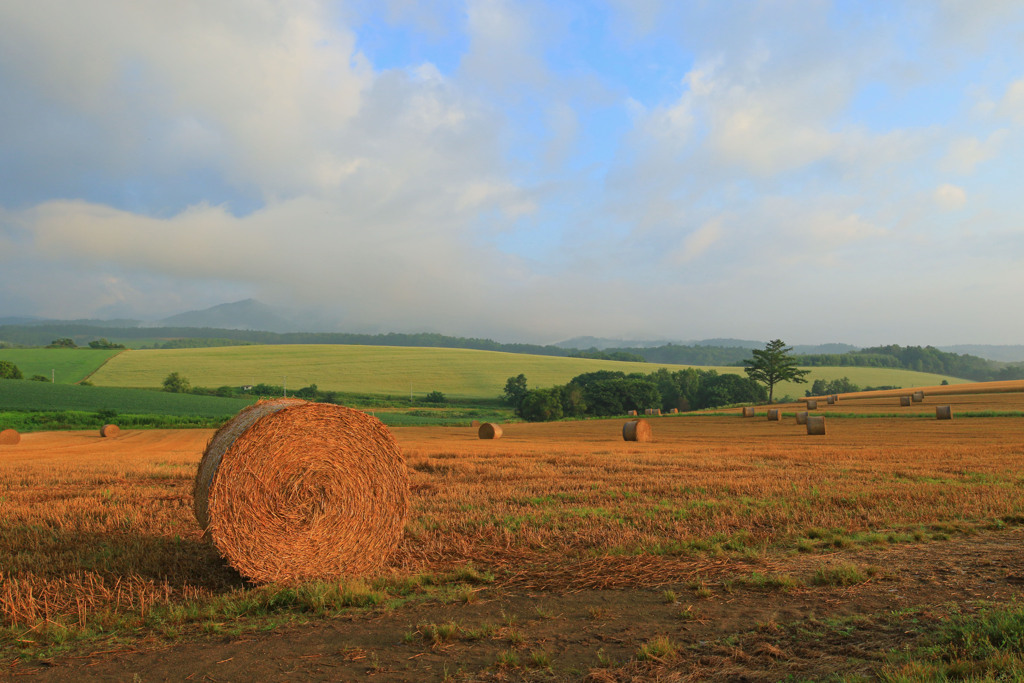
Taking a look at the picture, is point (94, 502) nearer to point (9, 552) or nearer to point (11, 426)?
point (9, 552)

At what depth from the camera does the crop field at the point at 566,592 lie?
445 cm

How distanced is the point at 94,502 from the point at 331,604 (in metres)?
6.98

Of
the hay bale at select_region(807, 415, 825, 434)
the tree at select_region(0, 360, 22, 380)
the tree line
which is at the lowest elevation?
the tree line

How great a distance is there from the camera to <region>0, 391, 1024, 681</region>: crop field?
14.6ft

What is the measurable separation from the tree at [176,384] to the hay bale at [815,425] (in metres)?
66.8

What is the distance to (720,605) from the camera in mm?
5668

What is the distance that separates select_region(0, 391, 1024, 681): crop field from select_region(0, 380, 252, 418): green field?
4233 cm

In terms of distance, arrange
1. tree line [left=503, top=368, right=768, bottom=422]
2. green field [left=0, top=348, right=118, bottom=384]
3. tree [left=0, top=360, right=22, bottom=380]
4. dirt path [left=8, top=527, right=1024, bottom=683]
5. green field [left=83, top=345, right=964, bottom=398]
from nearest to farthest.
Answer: dirt path [left=8, top=527, right=1024, bottom=683], tree [left=0, top=360, right=22, bottom=380], tree line [left=503, top=368, right=768, bottom=422], green field [left=0, top=348, right=118, bottom=384], green field [left=83, top=345, right=964, bottom=398]

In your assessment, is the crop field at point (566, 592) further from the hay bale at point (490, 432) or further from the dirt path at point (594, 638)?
the hay bale at point (490, 432)

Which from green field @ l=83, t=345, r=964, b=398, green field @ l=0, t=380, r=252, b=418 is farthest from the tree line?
A: green field @ l=0, t=380, r=252, b=418

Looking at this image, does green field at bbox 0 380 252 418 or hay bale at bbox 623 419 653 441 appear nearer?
hay bale at bbox 623 419 653 441

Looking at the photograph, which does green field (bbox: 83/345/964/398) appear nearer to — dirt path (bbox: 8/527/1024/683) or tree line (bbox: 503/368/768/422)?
tree line (bbox: 503/368/768/422)

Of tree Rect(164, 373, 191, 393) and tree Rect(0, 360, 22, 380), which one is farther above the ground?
tree Rect(0, 360, 22, 380)

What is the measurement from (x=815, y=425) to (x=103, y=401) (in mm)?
54062
